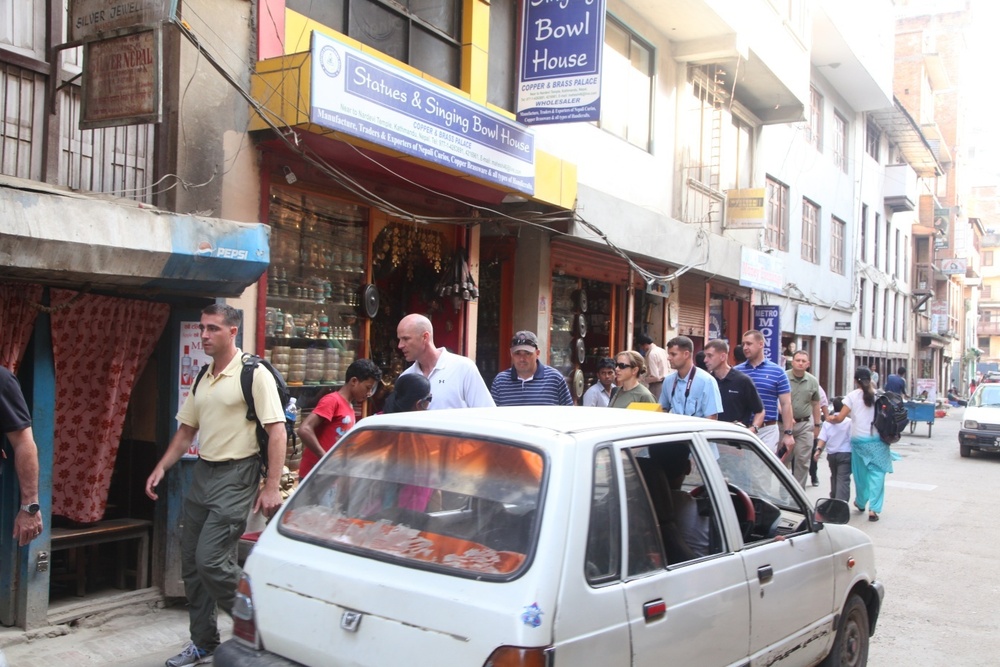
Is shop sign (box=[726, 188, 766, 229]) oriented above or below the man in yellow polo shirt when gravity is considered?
above

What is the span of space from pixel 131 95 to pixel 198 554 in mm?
2823

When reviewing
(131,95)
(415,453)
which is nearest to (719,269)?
(131,95)

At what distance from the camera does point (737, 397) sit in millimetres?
7656

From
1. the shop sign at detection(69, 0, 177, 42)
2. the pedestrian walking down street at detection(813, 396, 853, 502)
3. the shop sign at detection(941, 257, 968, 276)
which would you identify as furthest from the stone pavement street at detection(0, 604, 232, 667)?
the shop sign at detection(941, 257, 968, 276)

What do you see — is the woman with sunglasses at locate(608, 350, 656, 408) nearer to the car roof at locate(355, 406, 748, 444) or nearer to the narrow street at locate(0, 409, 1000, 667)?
the narrow street at locate(0, 409, 1000, 667)

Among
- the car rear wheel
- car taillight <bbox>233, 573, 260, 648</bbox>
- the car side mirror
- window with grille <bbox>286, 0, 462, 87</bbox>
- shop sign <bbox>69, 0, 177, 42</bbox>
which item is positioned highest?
window with grille <bbox>286, 0, 462, 87</bbox>

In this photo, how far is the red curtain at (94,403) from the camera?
558 centimetres

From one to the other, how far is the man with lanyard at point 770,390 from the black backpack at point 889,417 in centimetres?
209

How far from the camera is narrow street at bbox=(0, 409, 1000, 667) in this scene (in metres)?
5.04

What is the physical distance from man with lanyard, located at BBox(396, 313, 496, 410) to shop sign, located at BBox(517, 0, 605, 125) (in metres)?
4.34

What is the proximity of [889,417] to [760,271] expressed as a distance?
7.04 metres

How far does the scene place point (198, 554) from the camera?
436 centimetres

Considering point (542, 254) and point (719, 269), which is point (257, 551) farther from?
point (719, 269)

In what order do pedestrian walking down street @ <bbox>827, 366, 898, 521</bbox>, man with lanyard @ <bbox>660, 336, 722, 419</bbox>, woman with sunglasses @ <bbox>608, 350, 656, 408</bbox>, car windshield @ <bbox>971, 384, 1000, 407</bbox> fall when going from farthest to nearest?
car windshield @ <bbox>971, 384, 1000, 407</bbox> < pedestrian walking down street @ <bbox>827, 366, 898, 521</bbox> < woman with sunglasses @ <bbox>608, 350, 656, 408</bbox> < man with lanyard @ <bbox>660, 336, 722, 419</bbox>
